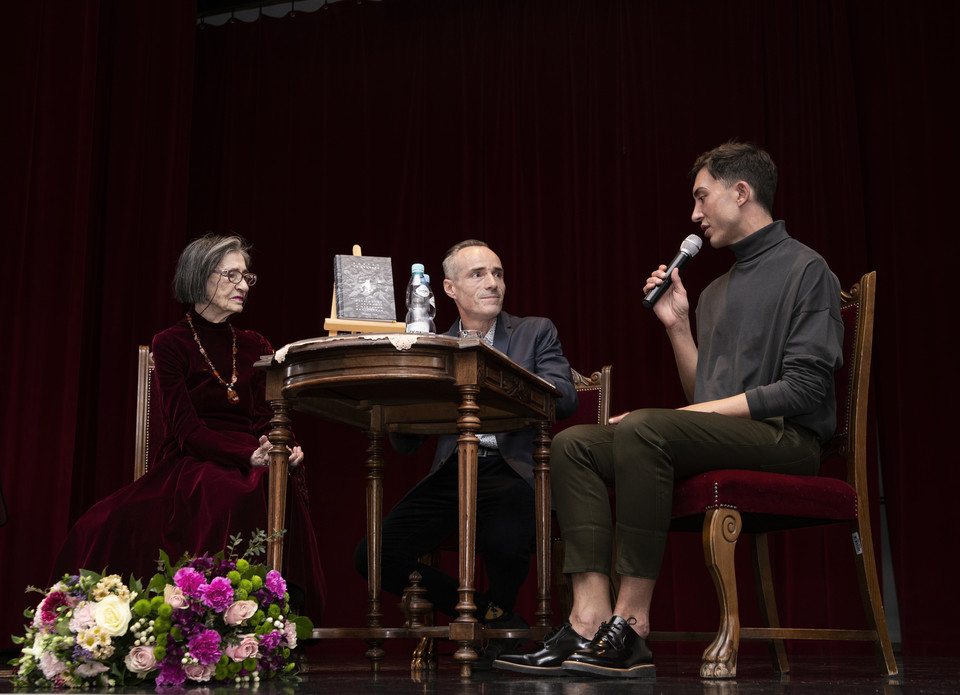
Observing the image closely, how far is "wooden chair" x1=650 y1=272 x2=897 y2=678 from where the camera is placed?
2088 millimetres

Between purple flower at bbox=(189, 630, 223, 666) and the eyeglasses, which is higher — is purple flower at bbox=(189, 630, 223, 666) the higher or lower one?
the lower one

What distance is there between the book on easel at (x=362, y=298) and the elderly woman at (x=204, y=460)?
54 centimetres

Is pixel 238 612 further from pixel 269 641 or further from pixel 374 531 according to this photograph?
pixel 374 531

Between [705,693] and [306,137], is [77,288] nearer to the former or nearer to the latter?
[306,137]

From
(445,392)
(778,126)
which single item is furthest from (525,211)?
(445,392)

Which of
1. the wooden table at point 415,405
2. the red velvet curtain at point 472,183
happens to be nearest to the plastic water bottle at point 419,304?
the wooden table at point 415,405

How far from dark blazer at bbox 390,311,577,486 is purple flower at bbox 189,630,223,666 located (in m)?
0.95

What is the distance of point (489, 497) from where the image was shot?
2643 mm

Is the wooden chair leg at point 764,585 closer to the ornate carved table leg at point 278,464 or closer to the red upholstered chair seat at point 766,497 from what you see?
the red upholstered chair seat at point 766,497

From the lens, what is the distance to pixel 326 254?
4551mm

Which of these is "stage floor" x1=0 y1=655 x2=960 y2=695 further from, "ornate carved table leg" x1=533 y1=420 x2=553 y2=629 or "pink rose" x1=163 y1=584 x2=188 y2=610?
"ornate carved table leg" x1=533 y1=420 x2=553 y2=629

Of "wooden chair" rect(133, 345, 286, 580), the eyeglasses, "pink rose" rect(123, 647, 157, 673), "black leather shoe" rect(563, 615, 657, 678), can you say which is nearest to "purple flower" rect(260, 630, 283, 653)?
"pink rose" rect(123, 647, 157, 673)

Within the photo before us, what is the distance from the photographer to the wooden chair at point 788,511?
82.2 inches

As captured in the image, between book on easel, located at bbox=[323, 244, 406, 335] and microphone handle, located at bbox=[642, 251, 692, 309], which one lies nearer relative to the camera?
book on easel, located at bbox=[323, 244, 406, 335]
